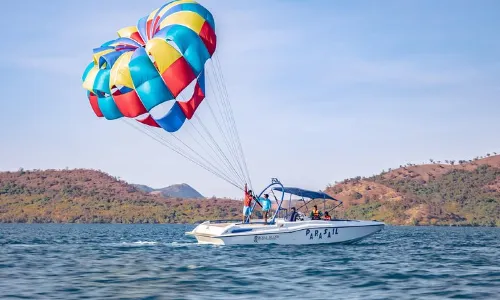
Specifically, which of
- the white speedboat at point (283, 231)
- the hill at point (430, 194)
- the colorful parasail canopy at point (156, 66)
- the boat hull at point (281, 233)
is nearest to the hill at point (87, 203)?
the hill at point (430, 194)

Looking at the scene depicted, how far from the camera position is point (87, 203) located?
15462 cm

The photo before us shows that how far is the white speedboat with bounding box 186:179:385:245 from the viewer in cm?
3512

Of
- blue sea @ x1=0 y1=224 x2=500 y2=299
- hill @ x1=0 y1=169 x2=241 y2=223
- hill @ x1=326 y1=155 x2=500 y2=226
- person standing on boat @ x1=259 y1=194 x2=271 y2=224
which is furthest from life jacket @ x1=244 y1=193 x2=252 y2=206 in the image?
hill @ x1=0 y1=169 x2=241 y2=223

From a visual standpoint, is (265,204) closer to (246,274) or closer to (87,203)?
(246,274)

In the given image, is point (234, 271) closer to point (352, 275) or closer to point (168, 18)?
point (352, 275)

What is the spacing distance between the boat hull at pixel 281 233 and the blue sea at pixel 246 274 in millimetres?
790

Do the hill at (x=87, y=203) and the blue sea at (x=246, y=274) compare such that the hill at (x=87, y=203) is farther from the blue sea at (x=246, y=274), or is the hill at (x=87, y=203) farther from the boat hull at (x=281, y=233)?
the blue sea at (x=246, y=274)

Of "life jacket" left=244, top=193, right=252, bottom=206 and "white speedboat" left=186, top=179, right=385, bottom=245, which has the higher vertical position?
"life jacket" left=244, top=193, right=252, bottom=206

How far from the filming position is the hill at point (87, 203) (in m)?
144

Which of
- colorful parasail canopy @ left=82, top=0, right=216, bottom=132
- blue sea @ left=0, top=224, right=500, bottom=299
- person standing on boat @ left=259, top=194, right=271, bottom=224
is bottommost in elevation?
blue sea @ left=0, top=224, right=500, bottom=299

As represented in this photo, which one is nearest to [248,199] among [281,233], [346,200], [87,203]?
[281,233]

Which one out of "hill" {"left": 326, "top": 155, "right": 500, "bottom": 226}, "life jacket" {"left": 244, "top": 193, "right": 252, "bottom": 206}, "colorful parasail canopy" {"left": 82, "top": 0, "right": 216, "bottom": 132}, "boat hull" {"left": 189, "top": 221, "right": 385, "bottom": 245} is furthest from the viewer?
"hill" {"left": 326, "top": 155, "right": 500, "bottom": 226}

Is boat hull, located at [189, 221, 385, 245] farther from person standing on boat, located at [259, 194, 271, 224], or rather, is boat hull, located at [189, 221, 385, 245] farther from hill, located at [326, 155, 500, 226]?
hill, located at [326, 155, 500, 226]

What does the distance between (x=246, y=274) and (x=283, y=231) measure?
12215mm
